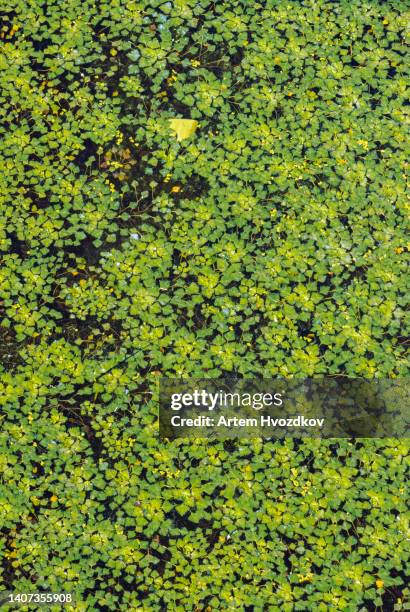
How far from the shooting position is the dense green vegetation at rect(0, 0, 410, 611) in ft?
12.0

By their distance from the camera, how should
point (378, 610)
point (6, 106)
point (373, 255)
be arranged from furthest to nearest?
point (6, 106) < point (373, 255) < point (378, 610)

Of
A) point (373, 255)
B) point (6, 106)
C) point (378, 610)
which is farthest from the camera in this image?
point (6, 106)

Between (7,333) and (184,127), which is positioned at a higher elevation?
(184,127)

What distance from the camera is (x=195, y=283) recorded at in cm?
387

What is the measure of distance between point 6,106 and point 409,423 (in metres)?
3.19

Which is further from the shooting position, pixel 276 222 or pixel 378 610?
pixel 276 222

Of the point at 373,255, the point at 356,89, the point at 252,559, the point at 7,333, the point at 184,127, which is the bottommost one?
the point at 252,559

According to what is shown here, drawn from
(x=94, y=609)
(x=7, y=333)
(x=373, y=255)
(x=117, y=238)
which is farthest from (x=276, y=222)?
(x=94, y=609)

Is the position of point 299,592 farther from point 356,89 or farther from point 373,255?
point 356,89

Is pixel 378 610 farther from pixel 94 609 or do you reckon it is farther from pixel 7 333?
pixel 7 333

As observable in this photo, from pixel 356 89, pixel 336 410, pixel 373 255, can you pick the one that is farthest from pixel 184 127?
pixel 336 410

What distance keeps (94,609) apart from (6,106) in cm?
Result: 312

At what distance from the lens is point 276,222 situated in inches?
154

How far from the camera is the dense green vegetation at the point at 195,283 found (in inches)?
144
